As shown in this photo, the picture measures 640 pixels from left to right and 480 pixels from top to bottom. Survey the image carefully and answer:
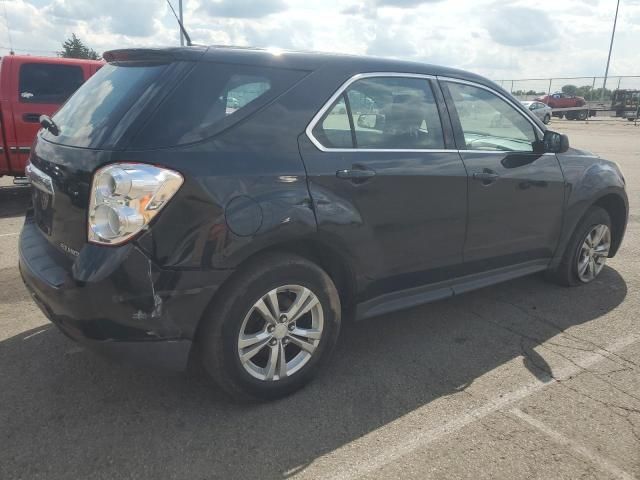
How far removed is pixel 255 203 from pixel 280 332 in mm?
710

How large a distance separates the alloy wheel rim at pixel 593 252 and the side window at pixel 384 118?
6.85ft

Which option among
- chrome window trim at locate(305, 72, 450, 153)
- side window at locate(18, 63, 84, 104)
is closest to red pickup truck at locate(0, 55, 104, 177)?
side window at locate(18, 63, 84, 104)

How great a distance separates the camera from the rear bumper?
94.3 inches

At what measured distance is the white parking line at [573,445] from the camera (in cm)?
248

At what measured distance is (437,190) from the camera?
11.2 feet

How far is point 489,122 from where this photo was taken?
392 centimetres

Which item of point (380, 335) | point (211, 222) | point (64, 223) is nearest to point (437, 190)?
point (380, 335)

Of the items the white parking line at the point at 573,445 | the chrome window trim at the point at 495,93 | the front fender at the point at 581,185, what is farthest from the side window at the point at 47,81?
the white parking line at the point at 573,445

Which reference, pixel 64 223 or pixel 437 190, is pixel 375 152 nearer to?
pixel 437 190

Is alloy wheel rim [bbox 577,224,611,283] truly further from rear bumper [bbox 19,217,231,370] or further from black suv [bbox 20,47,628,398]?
rear bumper [bbox 19,217,231,370]

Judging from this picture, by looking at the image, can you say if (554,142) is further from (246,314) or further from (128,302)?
(128,302)

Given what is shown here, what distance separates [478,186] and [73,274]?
A: 249 cm

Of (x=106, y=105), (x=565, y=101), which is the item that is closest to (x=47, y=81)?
(x=106, y=105)

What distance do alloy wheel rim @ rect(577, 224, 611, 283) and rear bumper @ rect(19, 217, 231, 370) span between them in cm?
348
